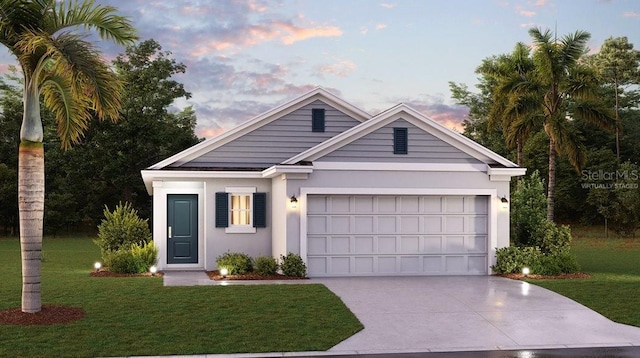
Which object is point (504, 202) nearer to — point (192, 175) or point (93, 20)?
point (192, 175)

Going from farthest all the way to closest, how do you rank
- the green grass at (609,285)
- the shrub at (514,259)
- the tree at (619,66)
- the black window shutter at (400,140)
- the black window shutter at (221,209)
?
the tree at (619,66) → the black window shutter at (221,209) → the black window shutter at (400,140) → the shrub at (514,259) → the green grass at (609,285)

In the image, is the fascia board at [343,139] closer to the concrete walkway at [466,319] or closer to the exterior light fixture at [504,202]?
the concrete walkway at [466,319]

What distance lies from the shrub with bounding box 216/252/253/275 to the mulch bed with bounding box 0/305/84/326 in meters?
6.24

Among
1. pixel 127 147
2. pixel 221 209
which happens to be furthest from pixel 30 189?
pixel 127 147

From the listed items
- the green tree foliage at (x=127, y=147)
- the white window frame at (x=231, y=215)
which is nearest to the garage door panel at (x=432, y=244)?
the white window frame at (x=231, y=215)

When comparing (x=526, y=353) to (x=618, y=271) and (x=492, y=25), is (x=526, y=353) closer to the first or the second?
(x=618, y=271)

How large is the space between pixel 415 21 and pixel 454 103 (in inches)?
1123

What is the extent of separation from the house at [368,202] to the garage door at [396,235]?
0.03 meters

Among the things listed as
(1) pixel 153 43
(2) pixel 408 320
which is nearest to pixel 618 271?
(2) pixel 408 320

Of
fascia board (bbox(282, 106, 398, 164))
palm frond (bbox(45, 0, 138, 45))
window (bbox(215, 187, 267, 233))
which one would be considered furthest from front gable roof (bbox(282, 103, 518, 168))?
palm frond (bbox(45, 0, 138, 45))

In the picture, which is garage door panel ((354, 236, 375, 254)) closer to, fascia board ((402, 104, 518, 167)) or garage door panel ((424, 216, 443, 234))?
garage door panel ((424, 216, 443, 234))

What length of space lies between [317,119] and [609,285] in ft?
32.5

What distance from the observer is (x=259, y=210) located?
20281mm

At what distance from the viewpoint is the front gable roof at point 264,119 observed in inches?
806
